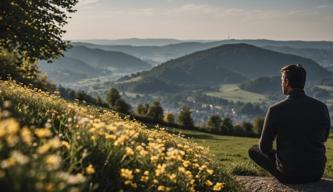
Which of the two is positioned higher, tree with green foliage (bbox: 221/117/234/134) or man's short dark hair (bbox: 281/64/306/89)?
man's short dark hair (bbox: 281/64/306/89)

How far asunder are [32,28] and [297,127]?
18.6 m

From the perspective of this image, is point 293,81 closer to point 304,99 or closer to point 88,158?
point 304,99

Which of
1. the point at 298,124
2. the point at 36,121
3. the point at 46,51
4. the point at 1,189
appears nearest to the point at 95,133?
the point at 36,121

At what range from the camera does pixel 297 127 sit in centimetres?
941

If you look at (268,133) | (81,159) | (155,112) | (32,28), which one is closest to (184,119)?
(155,112)

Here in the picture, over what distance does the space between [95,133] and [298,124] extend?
4.77 m

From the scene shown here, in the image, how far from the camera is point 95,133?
256 inches

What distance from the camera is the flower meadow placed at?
358 cm

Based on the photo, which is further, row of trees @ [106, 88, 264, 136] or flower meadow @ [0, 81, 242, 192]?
row of trees @ [106, 88, 264, 136]

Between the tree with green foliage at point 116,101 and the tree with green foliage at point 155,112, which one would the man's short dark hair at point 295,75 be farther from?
the tree with green foliage at point 155,112

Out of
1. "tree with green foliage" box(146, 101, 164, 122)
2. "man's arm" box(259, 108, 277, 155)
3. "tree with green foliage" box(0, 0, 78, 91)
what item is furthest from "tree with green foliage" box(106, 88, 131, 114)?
"man's arm" box(259, 108, 277, 155)

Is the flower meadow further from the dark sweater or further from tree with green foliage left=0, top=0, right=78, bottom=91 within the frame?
tree with green foliage left=0, top=0, right=78, bottom=91

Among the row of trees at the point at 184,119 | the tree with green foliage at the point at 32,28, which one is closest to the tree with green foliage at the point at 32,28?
the tree with green foliage at the point at 32,28

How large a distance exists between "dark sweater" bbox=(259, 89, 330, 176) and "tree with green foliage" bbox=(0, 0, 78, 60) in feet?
57.3
